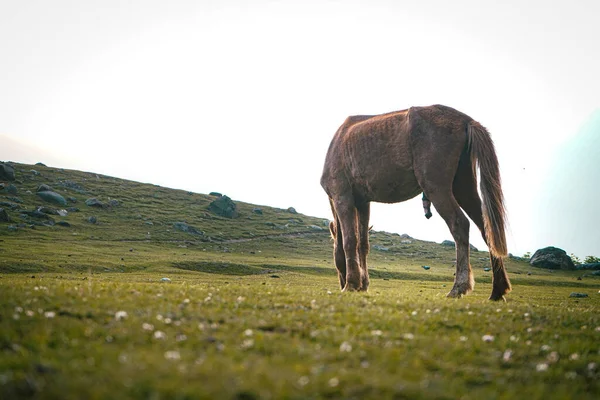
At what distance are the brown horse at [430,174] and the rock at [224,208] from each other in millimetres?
69134

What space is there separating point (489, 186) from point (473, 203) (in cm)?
94

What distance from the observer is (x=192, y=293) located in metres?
9.91

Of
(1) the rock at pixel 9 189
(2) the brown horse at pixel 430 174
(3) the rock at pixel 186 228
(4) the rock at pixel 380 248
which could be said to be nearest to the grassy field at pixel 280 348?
(2) the brown horse at pixel 430 174

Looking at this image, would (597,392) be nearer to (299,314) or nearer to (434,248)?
(299,314)

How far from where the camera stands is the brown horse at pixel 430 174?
1209 centimetres

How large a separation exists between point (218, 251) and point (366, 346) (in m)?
54.4

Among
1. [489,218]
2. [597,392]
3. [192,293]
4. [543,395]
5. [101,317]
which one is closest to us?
[543,395]

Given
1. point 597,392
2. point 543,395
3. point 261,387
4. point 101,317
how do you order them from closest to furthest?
point 261,387 → point 543,395 → point 597,392 → point 101,317

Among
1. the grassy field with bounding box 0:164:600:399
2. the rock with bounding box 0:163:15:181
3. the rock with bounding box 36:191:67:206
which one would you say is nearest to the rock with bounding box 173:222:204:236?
the rock with bounding box 36:191:67:206

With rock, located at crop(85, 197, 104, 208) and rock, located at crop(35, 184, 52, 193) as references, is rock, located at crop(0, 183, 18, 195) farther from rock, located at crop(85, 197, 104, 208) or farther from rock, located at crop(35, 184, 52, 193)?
rock, located at crop(85, 197, 104, 208)

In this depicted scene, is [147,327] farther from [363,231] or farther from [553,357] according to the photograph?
[363,231]

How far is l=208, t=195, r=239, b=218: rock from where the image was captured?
82.8m

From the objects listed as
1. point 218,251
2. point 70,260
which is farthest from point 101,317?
point 218,251

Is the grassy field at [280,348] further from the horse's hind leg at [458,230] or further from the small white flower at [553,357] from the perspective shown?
the horse's hind leg at [458,230]
